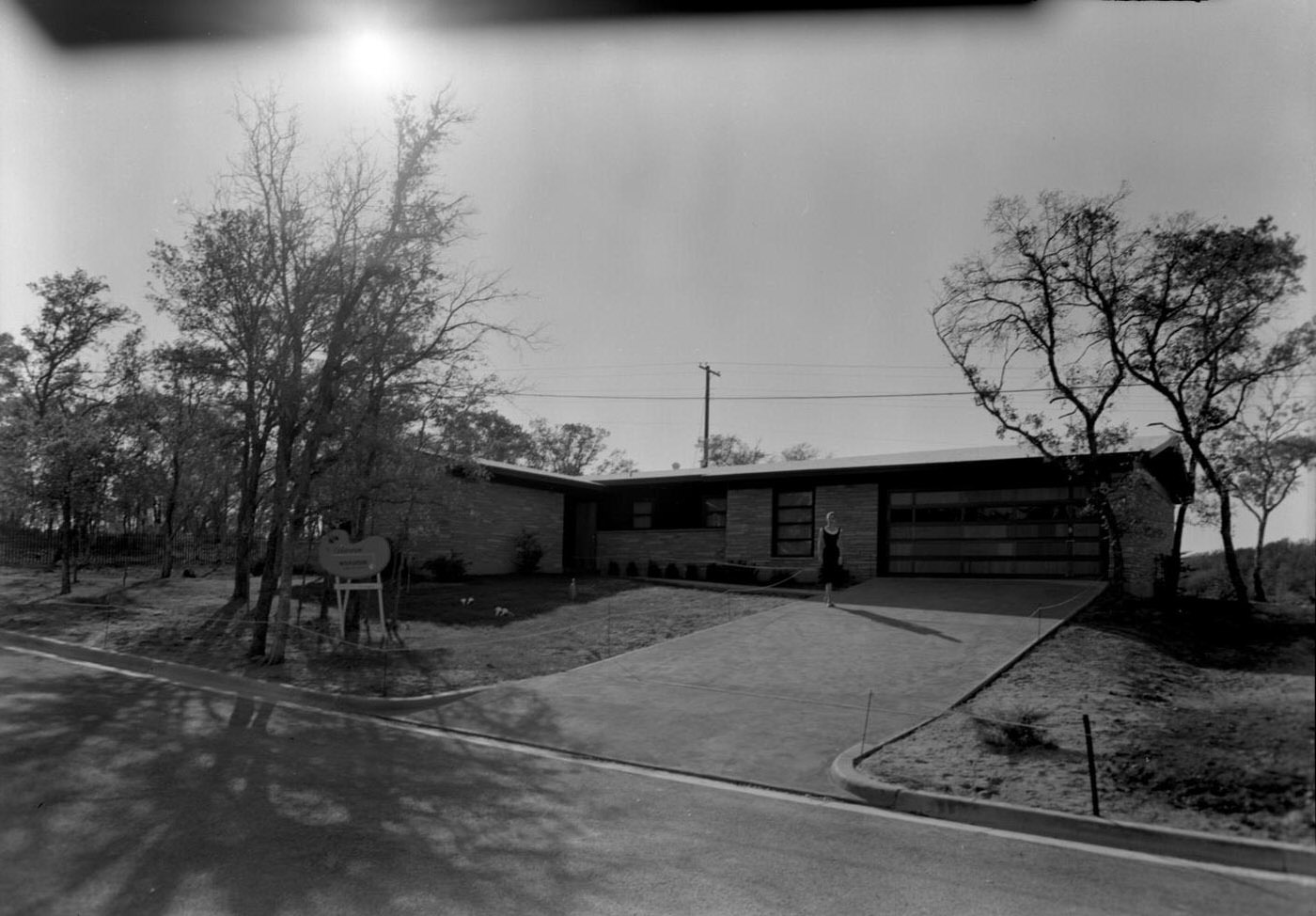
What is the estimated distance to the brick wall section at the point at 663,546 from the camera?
2603 centimetres

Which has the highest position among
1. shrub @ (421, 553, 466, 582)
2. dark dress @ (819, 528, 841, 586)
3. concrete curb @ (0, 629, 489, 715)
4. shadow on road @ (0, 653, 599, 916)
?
dark dress @ (819, 528, 841, 586)

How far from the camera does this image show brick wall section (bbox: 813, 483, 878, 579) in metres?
22.5

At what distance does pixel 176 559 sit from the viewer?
30.7 m

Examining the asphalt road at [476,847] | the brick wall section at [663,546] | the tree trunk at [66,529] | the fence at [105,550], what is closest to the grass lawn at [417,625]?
the tree trunk at [66,529]

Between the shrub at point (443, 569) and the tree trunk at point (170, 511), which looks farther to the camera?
the tree trunk at point (170, 511)

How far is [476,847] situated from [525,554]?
20.8m

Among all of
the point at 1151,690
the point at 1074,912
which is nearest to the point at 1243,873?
the point at 1074,912

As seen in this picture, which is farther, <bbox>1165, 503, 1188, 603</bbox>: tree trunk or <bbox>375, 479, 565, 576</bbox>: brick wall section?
<bbox>375, 479, 565, 576</bbox>: brick wall section

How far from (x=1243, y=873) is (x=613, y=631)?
10957 mm

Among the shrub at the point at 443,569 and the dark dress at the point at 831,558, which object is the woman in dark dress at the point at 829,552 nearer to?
the dark dress at the point at 831,558

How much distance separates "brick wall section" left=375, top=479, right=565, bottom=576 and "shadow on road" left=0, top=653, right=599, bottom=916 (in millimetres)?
12573

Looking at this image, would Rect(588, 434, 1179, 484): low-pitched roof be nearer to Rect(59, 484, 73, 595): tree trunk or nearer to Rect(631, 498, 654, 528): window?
Rect(631, 498, 654, 528): window

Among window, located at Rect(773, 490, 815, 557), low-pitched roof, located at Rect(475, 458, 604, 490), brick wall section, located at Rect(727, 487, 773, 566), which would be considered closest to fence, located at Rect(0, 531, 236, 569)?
low-pitched roof, located at Rect(475, 458, 604, 490)

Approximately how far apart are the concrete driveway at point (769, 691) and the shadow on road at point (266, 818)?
0.90 meters
